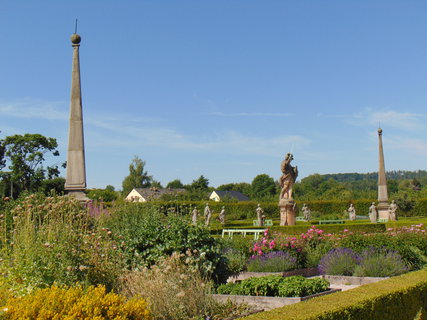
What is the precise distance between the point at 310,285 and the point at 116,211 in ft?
17.1

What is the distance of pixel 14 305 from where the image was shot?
4020 millimetres

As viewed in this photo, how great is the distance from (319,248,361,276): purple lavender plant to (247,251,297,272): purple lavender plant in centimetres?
63

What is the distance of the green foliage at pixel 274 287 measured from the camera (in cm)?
683

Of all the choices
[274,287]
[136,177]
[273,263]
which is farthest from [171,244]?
[136,177]

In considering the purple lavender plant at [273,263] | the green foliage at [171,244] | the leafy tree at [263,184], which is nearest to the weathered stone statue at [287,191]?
the purple lavender plant at [273,263]

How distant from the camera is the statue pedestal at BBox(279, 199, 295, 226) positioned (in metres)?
21.6

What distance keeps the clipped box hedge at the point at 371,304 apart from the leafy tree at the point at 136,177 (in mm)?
66768

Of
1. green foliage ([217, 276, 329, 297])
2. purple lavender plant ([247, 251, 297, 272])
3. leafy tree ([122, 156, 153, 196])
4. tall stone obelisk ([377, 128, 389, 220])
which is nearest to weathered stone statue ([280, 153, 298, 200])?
tall stone obelisk ([377, 128, 389, 220])

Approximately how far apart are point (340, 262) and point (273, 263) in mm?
1303

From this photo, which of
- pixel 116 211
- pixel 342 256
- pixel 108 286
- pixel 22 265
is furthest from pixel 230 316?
pixel 116 211

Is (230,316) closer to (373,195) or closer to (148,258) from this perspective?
(148,258)

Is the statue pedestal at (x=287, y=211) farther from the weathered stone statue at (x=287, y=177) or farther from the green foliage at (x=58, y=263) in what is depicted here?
the green foliage at (x=58, y=263)

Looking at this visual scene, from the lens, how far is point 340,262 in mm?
9602

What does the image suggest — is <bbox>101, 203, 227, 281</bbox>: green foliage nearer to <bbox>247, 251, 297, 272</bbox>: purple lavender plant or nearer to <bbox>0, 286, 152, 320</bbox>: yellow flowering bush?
<bbox>247, 251, 297, 272</bbox>: purple lavender plant
